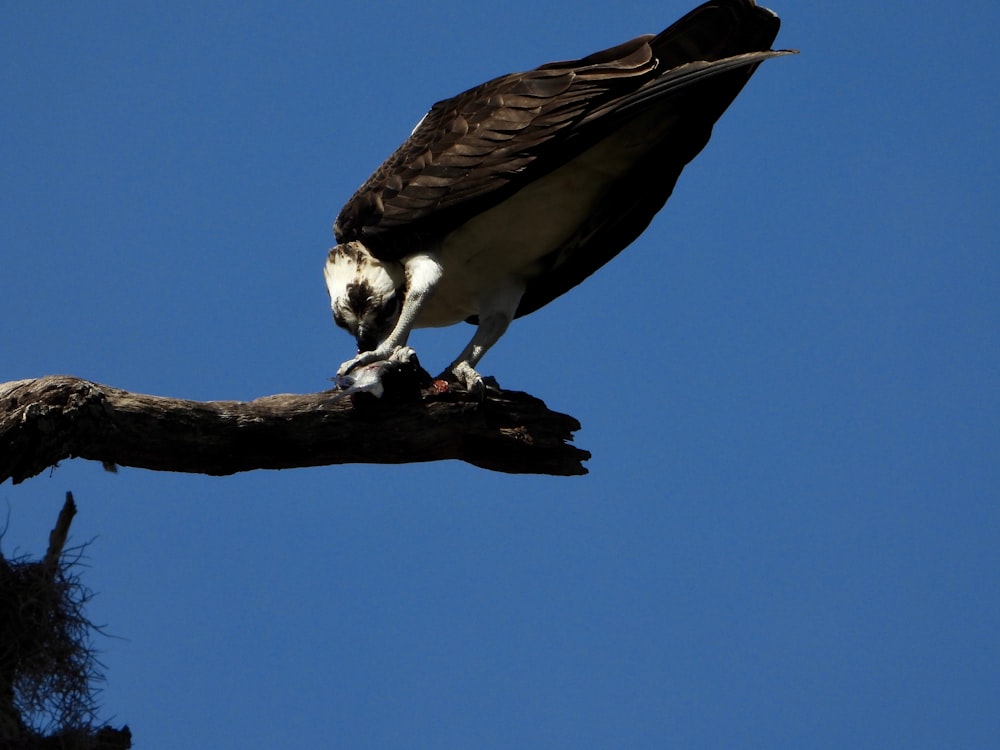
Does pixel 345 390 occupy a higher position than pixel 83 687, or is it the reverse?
pixel 345 390

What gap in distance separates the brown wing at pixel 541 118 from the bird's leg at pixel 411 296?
77 millimetres

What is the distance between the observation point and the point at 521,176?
17.6 ft

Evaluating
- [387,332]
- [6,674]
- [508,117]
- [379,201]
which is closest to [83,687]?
[6,674]

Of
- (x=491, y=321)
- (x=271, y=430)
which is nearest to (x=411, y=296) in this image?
(x=491, y=321)

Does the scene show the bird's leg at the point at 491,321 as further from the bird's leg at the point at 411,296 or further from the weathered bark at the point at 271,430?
the weathered bark at the point at 271,430

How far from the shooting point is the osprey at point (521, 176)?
17.6 feet

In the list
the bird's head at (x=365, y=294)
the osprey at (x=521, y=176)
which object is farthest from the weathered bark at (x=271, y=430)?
the bird's head at (x=365, y=294)

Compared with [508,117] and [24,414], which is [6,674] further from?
[508,117]

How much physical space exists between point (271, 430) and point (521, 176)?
5.32ft

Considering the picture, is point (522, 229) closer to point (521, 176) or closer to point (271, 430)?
point (521, 176)

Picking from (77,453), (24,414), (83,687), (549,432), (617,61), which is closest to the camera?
(24,414)

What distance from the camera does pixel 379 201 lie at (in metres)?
5.60

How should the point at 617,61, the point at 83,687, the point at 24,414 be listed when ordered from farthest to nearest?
the point at 617,61, the point at 83,687, the point at 24,414

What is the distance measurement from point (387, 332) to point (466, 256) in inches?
20.0
